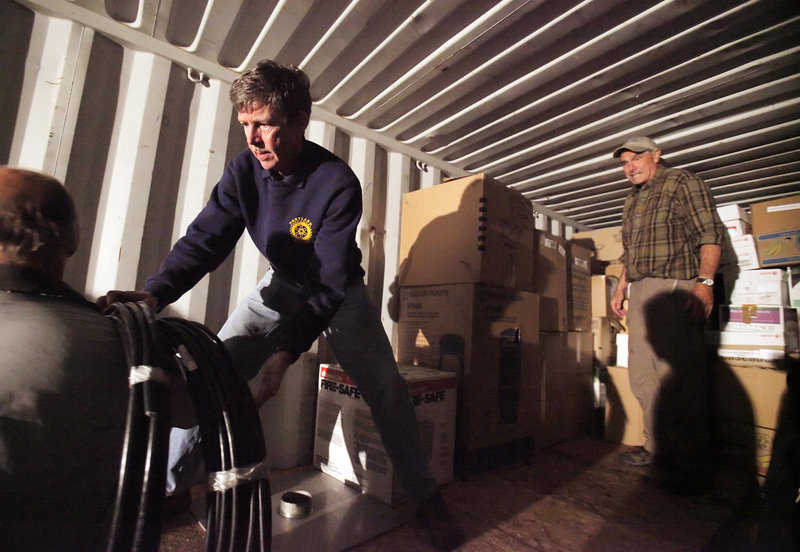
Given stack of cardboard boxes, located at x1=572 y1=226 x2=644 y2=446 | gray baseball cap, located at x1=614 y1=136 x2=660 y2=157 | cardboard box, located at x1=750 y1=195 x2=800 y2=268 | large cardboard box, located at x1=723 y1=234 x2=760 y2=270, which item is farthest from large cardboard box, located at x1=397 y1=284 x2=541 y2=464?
cardboard box, located at x1=750 y1=195 x2=800 y2=268

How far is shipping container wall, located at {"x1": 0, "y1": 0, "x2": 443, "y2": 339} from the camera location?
163cm

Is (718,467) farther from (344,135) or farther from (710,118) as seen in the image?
(344,135)

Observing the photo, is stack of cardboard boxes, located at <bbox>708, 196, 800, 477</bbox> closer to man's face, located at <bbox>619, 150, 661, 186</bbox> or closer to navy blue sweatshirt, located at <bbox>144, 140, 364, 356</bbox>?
man's face, located at <bbox>619, 150, 661, 186</bbox>

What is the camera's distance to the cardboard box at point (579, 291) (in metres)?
3.30

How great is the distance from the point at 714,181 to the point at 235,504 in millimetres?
4414

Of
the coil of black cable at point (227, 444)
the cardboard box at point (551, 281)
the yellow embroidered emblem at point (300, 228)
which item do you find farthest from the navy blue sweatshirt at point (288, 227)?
the cardboard box at point (551, 281)

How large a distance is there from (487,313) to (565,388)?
1.23m

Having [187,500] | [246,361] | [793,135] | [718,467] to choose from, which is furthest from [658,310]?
[187,500]

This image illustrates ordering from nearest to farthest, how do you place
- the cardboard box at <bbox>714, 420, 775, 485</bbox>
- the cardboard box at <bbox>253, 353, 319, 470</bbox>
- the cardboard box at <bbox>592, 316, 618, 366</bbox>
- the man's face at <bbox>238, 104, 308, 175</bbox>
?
the man's face at <bbox>238, 104, 308, 175</bbox>, the cardboard box at <bbox>253, 353, 319, 470</bbox>, the cardboard box at <bbox>714, 420, 775, 485</bbox>, the cardboard box at <bbox>592, 316, 618, 366</bbox>

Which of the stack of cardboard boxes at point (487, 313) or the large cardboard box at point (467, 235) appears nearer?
the stack of cardboard boxes at point (487, 313)

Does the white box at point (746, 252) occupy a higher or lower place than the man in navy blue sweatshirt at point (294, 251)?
higher

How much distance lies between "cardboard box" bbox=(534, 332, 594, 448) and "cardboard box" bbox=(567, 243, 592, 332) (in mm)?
106

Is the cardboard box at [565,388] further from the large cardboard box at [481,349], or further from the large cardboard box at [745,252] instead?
the large cardboard box at [745,252]

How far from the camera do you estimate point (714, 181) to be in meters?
3.47
